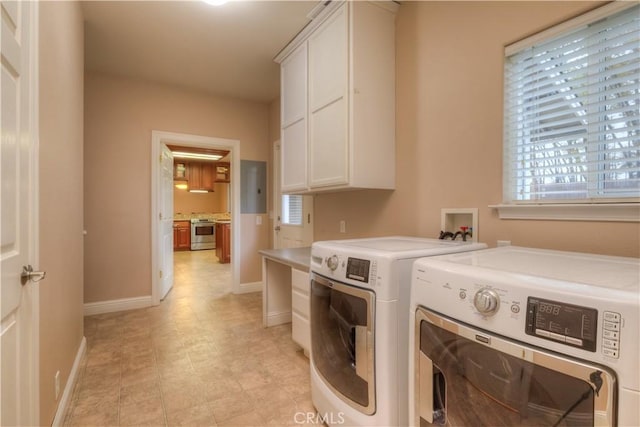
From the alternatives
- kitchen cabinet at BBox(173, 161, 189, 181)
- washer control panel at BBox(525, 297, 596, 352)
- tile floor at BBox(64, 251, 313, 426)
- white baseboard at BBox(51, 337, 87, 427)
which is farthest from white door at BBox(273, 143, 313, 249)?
kitchen cabinet at BBox(173, 161, 189, 181)

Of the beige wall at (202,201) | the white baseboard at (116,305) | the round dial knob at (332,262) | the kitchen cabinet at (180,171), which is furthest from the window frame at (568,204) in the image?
the beige wall at (202,201)

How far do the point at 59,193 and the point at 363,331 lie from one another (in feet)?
6.16

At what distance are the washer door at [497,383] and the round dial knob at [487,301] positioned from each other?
0.07 metres

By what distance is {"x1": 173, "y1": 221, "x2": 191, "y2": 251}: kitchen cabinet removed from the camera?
872cm

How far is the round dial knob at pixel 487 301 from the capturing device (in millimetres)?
877

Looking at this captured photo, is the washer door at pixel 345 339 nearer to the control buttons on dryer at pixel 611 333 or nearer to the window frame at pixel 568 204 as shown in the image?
the control buttons on dryer at pixel 611 333

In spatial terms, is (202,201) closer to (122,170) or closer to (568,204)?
(122,170)

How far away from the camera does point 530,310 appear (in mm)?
813

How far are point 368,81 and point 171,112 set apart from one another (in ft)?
9.05

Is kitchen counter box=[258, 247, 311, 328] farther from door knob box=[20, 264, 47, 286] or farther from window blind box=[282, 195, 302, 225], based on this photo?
door knob box=[20, 264, 47, 286]

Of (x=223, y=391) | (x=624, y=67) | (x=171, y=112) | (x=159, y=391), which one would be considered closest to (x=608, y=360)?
(x=624, y=67)

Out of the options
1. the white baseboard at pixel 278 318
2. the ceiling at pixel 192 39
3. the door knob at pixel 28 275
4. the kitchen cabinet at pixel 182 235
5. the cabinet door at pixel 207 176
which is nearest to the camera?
the door knob at pixel 28 275

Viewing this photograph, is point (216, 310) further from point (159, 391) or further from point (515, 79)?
point (515, 79)

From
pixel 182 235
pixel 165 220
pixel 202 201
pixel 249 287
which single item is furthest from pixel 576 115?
pixel 202 201
